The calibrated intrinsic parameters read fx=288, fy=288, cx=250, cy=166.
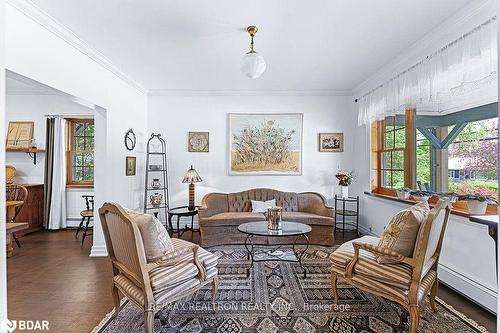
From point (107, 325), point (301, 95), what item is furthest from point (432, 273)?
point (301, 95)

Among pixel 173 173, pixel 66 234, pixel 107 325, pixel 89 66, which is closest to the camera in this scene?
pixel 107 325

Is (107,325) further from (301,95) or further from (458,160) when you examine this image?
(301,95)

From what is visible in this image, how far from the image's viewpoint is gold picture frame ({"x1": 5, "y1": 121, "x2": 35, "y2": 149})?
220 inches

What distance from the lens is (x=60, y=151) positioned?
18.6 ft

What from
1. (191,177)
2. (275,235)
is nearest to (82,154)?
(191,177)

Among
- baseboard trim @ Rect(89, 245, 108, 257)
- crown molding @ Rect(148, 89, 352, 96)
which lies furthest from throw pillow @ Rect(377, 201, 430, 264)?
crown molding @ Rect(148, 89, 352, 96)

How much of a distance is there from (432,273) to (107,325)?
9.02 ft

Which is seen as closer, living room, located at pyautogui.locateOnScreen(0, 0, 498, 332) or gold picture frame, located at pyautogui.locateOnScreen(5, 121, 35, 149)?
living room, located at pyautogui.locateOnScreen(0, 0, 498, 332)

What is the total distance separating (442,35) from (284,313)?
325 cm

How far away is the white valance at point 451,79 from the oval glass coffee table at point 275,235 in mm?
2107

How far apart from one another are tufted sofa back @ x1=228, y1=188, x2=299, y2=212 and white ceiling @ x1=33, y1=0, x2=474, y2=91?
212 centimetres

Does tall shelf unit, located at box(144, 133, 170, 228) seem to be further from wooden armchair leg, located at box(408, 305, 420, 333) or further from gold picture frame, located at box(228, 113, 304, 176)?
wooden armchair leg, located at box(408, 305, 420, 333)

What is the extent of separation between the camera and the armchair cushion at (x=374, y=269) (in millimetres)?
2201

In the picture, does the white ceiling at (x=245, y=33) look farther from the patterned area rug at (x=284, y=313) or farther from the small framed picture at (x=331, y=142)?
the patterned area rug at (x=284, y=313)
